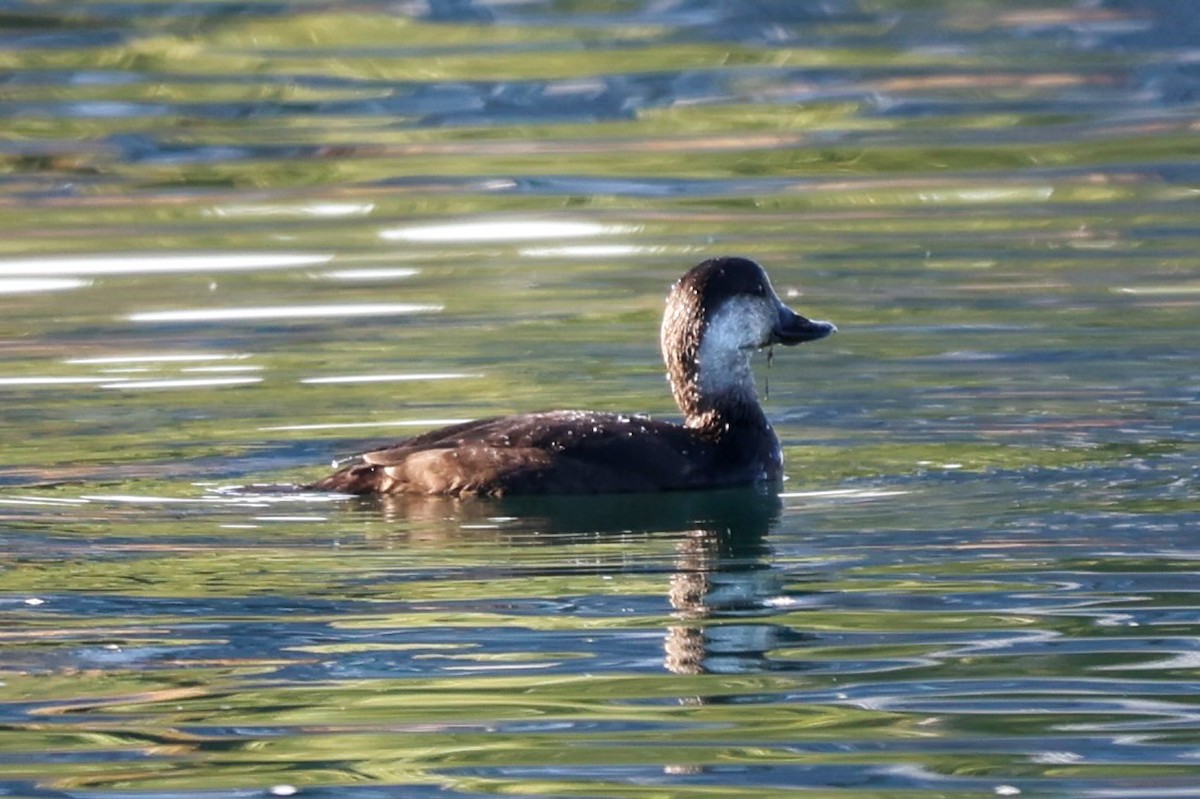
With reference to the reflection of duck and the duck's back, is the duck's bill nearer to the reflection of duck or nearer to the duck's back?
the reflection of duck

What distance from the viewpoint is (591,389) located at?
12.1 metres

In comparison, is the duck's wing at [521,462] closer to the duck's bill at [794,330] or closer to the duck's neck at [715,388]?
the duck's neck at [715,388]

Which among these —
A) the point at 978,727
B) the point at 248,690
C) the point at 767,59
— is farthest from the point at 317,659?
the point at 767,59

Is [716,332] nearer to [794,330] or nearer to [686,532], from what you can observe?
[794,330]

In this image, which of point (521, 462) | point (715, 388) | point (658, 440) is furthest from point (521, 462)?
point (715, 388)

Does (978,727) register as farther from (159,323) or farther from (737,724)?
(159,323)

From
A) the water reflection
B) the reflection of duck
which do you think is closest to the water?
the water reflection

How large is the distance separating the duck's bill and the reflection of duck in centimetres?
9

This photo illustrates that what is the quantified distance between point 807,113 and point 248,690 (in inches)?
489

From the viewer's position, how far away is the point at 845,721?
6.95 meters

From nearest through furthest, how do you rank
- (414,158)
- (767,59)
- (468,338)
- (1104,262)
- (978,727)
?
(978,727) → (468,338) → (1104,262) → (414,158) → (767,59)

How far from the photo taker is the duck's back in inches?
388

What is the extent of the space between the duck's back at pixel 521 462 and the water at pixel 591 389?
0.17m

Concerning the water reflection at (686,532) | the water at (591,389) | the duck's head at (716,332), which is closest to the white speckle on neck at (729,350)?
the duck's head at (716,332)
